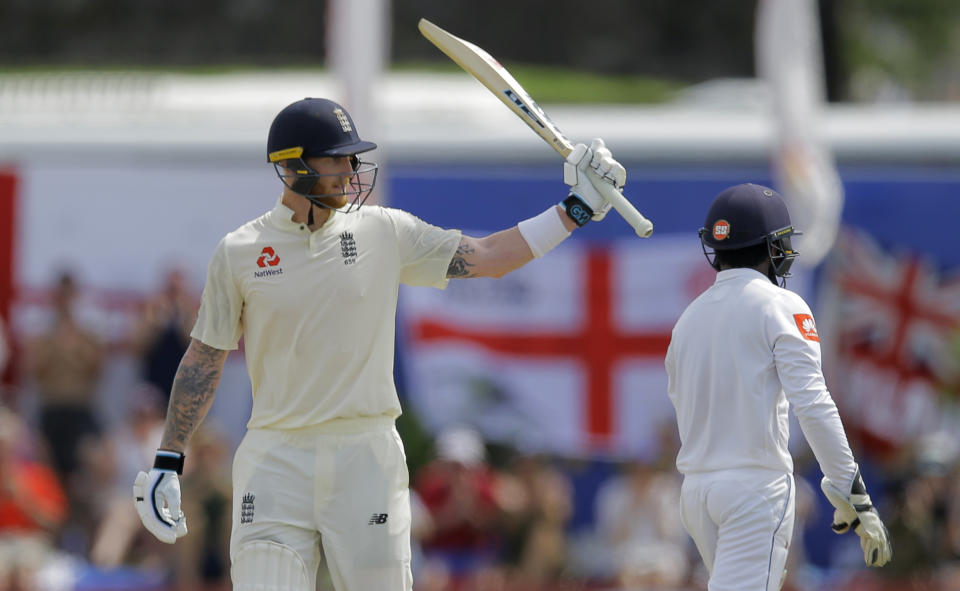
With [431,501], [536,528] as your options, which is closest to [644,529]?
[536,528]

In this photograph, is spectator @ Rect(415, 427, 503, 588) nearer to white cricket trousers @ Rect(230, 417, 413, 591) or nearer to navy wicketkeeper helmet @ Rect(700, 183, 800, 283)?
white cricket trousers @ Rect(230, 417, 413, 591)

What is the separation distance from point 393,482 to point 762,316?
52.1 inches

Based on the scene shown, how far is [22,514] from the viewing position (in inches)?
388

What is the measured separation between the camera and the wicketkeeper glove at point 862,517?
4793 mm

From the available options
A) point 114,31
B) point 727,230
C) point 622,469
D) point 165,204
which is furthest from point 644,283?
point 114,31

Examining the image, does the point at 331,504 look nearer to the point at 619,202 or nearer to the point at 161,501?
the point at 161,501

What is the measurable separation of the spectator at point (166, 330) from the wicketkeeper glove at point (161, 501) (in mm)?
6131

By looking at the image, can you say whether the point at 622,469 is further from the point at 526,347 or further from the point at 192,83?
the point at 192,83

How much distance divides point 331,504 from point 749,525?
53.2 inches

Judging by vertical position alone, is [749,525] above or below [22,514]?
Result: above

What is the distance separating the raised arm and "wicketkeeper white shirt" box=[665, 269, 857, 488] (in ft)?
2.05

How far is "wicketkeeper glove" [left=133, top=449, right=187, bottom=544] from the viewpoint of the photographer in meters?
4.93

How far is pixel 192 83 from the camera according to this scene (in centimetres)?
1273

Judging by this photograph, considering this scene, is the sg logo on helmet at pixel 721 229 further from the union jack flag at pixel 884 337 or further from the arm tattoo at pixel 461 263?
the union jack flag at pixel 884 337
